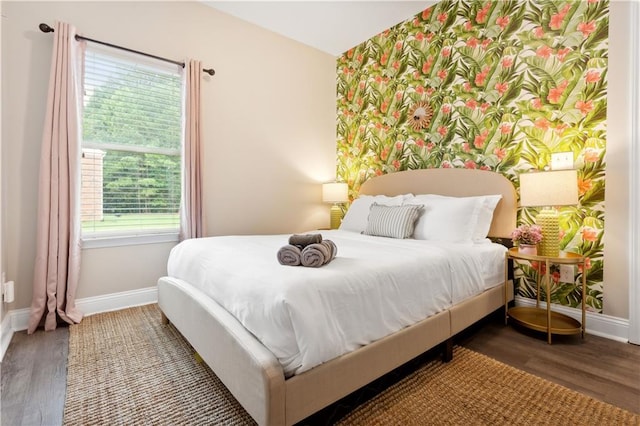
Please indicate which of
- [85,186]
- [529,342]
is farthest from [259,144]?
[529,342]

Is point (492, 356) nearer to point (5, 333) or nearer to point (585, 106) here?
point (585, 106)

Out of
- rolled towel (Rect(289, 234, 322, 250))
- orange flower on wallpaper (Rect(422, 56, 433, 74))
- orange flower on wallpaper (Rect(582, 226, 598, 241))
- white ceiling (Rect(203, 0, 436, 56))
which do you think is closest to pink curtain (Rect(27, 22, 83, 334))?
white ceiling (Rect(203, 0, 436, 56))

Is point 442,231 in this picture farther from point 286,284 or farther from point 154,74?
point 154,74

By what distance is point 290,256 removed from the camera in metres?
1.51

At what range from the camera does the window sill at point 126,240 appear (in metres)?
2.56

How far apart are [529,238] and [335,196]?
2.15 m

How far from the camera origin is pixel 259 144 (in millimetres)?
3518

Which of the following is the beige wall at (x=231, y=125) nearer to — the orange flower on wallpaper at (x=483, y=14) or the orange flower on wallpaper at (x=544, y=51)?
the orange flower on wallpaper at (x=544, y=51)

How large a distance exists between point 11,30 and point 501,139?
3.88m

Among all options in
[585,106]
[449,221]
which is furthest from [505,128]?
[449,221]

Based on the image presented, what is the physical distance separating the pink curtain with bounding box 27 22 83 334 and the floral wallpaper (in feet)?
9.52

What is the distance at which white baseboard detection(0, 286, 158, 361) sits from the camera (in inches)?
83.7

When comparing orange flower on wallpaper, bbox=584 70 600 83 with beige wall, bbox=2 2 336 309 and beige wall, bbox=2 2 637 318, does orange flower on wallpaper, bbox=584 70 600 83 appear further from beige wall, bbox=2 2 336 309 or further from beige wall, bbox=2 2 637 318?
beige wall, bbox=2 2 336 309

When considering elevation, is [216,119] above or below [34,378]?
above
